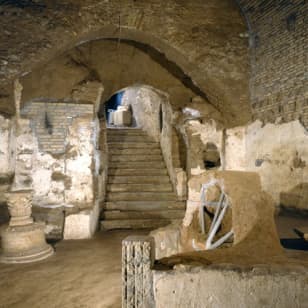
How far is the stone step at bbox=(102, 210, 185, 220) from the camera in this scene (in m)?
7.56

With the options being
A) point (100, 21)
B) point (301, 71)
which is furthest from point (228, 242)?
A: point (100, 21)

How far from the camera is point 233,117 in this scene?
760 cm

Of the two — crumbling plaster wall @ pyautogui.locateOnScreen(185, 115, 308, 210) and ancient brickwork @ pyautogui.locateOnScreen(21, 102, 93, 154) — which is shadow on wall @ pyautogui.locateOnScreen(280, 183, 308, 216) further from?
ancient brickwork @ pyautogui.locateOnScreen(21, 102, 93, 154)

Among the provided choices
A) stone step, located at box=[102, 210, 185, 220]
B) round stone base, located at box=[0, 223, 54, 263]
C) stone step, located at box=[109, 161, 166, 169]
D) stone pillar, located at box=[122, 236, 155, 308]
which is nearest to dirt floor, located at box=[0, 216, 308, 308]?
round stone base, located at box=[0, 223, 54, 263]

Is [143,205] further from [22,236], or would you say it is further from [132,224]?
[22,236]

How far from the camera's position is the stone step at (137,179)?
28.4 ft

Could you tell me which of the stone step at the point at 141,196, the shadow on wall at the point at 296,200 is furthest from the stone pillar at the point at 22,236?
the shadow on wall at the point at 296,200

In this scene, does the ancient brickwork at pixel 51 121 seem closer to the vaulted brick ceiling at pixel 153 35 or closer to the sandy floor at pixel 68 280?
the vaulted brick ceiling at pixel 153 35

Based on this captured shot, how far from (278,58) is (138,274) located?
223 inches

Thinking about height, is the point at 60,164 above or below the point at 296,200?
above

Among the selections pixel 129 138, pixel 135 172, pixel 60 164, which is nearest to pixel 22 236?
pixel 60 164

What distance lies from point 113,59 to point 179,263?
19.2 ft

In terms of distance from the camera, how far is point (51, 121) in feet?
21.2

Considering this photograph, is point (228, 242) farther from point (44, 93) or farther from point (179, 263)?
point (44, 93)
